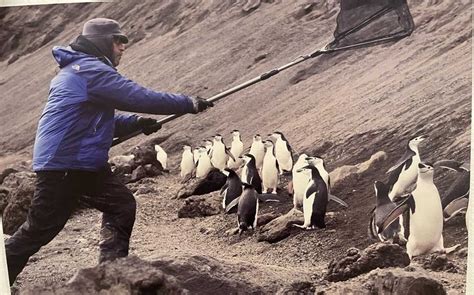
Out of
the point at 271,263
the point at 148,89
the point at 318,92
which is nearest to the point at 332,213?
the point at 271,263

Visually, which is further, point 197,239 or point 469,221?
point 197,239

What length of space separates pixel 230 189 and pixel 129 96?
0.53m

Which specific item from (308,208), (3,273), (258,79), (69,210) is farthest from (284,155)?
(3,273)

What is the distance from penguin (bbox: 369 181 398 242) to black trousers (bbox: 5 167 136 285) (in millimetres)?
918

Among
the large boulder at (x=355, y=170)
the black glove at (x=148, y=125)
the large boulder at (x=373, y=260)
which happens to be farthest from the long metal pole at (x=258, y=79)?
the large boulder at (x=373, y=260)

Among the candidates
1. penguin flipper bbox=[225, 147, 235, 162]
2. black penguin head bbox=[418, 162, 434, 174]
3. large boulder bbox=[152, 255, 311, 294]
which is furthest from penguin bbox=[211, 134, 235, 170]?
black penguin head bbox=[418, 162, 434, 174]

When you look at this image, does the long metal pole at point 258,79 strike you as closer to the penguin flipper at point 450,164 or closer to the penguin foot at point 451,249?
the penguin flipper at point 450,164

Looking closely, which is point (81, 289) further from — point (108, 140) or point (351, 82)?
point (351, 82)

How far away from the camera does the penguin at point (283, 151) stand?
2.69 meters

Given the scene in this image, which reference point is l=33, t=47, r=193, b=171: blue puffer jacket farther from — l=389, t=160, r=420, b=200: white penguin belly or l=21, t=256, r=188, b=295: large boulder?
l=389, t=160, r=420, b=200: white penguin belly

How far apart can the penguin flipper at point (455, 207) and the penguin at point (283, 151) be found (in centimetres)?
60

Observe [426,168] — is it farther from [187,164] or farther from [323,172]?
[187,164]

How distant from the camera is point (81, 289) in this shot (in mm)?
2562

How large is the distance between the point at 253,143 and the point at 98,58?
26.7 inches
